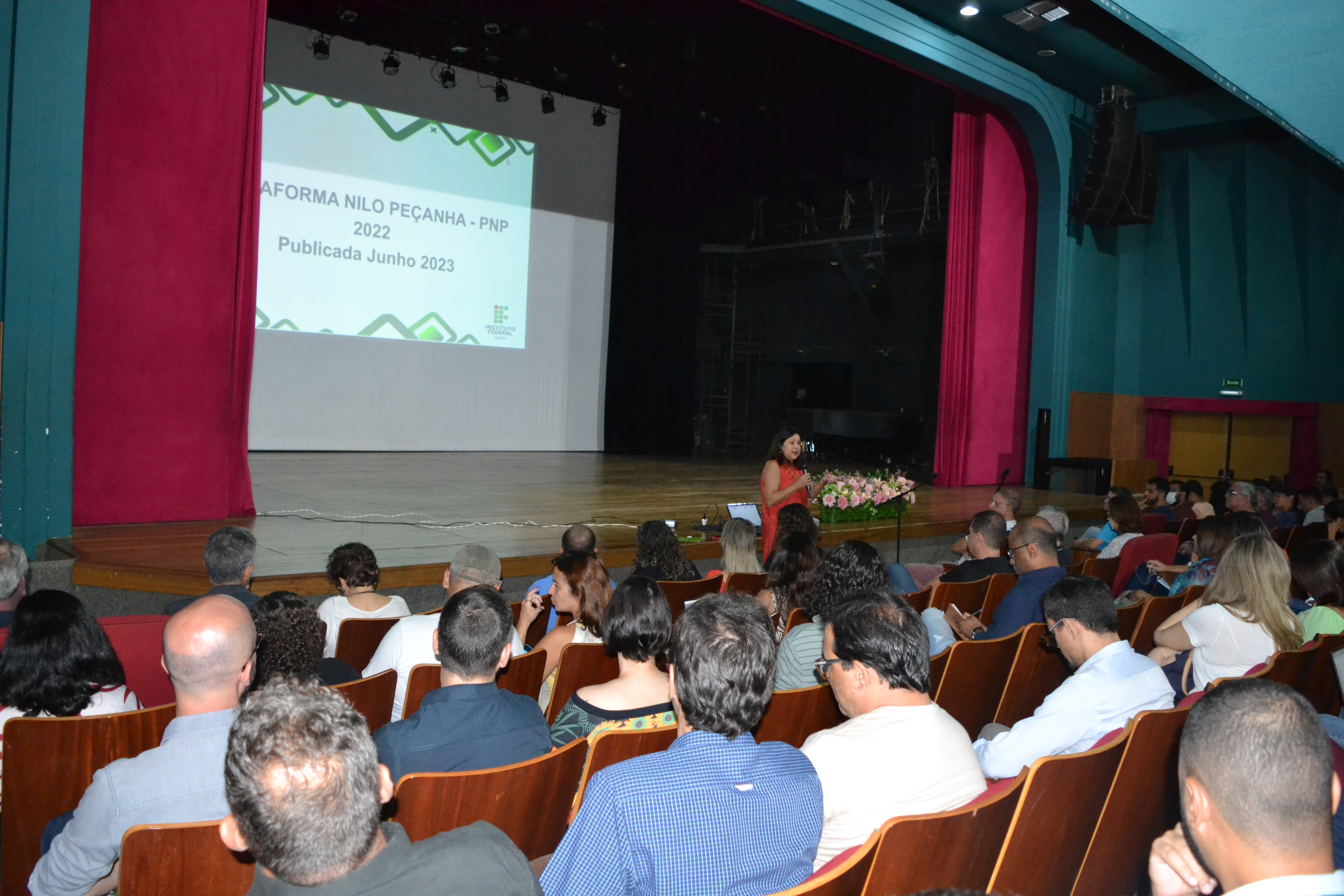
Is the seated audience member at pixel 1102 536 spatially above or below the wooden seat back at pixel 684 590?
above

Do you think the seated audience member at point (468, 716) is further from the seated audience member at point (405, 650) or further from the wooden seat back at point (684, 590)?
the wooden seat back at point (684, 590)

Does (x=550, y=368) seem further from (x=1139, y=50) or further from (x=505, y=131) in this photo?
(x=1139, y=50)

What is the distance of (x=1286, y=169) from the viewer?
12125 millimetres

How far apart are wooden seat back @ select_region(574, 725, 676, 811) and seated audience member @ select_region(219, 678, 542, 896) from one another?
69cm

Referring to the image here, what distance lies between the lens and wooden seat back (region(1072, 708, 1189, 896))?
1.98m

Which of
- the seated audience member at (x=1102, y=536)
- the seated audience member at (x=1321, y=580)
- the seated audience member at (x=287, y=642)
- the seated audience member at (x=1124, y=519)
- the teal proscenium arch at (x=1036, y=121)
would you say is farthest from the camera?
the teal proscenium arch at (x=1036, y=121)

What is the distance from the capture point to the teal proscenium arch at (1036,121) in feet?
28.7

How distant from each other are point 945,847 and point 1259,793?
49cm

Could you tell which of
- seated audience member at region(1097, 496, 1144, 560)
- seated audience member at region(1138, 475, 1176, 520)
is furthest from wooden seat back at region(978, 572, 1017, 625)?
seated audience member at region(1138, 475, 1176, 520)

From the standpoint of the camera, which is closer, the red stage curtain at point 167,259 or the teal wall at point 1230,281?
the red stage curtain at point 167,259

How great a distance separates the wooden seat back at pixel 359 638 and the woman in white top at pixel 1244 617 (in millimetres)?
2613

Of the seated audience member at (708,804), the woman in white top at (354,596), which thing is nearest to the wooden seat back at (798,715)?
the seated audience member at (708,804)

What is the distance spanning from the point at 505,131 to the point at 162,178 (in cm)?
641

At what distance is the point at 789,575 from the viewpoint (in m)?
3.57
